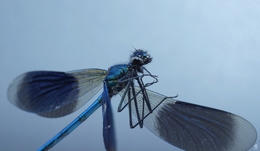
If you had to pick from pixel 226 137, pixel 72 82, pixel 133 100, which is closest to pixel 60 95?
pixel 72 82

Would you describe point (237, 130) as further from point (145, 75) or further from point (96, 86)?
point (96, 86)

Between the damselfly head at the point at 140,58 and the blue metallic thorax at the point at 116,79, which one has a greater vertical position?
the damselfly head at the point at 140,58

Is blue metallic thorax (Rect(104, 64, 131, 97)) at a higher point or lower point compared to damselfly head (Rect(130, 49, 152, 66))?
lower

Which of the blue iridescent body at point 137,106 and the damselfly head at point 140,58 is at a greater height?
the damselfly head at point 140,58

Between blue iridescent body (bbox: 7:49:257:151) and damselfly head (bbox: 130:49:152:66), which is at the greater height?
damselfly head (bbox: 130:49:152:66)

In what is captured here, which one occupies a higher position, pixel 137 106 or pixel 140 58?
pixel 140 58
